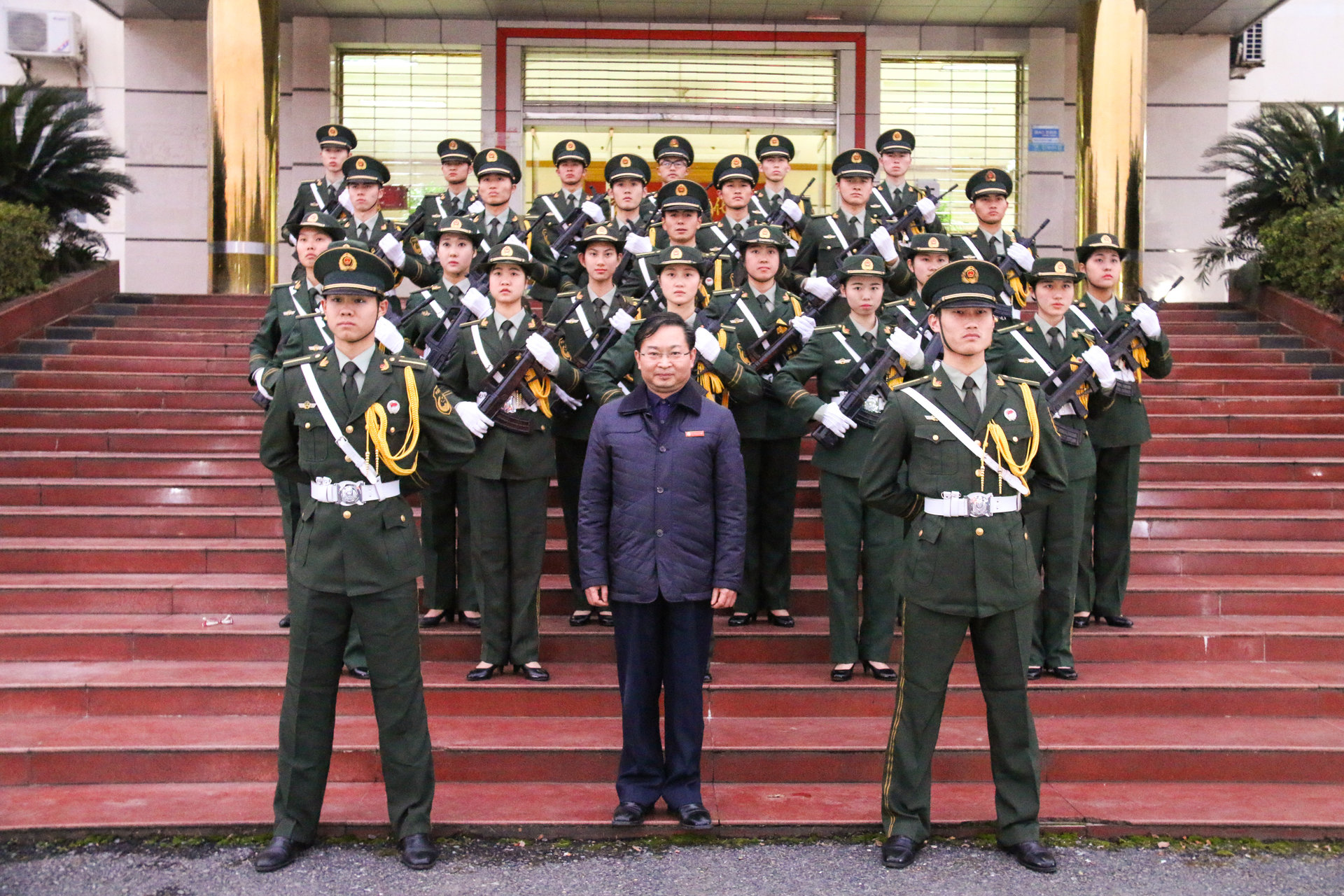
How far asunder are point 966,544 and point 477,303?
298 centimetres

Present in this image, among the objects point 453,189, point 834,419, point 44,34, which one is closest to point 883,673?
point 834,419

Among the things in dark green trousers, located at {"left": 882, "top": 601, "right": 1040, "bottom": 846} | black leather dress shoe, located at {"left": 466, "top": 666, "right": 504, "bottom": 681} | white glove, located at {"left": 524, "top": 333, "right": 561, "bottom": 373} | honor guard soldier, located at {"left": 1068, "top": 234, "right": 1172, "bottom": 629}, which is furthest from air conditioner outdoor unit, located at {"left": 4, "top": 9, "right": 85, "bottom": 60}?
dark green trousers, located at {"left": 882, "top": 601, "right": 1040, "bottom": 846}

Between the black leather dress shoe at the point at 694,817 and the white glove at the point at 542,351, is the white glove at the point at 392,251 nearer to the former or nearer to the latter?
the white glove at the point at 542,351

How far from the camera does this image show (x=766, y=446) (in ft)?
21.7

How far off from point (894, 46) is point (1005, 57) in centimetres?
145

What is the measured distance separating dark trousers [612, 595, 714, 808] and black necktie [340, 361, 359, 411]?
4.19 ft

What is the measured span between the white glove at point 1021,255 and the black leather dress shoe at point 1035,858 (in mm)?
4557

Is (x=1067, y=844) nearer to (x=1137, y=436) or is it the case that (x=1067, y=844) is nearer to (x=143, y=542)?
(x=1137, y=436)

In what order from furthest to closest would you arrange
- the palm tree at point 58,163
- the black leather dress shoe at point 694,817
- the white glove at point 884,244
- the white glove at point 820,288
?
the palm tree at point 58,163, the white glove at point 884,244, the white glove at point 820,288, the black leather dress shoe at point 694,817

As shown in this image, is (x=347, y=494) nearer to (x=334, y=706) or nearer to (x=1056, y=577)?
(x=334, y=706)

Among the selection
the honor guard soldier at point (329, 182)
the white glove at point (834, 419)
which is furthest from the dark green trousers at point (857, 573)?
the honor guard soldier at point (329, 182)

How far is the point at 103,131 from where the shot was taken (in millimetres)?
14555

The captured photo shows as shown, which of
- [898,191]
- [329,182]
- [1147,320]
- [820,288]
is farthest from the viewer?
[329,182]

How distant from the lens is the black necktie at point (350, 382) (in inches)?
176
